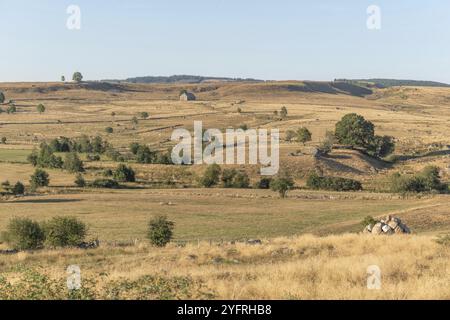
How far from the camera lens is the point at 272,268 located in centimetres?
1717

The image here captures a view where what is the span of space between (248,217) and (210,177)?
24.3 m

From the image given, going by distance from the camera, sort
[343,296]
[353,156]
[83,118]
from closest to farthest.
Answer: [343,296] → [353,156] → [83,118]

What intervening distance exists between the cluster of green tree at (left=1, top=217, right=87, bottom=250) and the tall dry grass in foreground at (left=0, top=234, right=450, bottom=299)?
5733mm

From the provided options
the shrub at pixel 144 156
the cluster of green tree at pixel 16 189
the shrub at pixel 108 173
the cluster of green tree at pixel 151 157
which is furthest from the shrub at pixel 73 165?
the cluster of green tree at pixel 16 189

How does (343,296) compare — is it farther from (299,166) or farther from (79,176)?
(299,166)

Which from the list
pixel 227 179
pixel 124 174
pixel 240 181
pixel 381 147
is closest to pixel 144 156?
pixel 124 174

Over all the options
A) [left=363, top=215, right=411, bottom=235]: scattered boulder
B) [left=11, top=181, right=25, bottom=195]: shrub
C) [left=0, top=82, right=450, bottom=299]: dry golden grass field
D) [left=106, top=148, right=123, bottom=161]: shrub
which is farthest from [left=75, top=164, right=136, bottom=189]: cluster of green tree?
[left=363, top=215, right=411, bottom=235]: scattered boulder

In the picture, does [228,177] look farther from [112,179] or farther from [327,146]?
[327,146]

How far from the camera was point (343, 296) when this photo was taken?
40.1 ft

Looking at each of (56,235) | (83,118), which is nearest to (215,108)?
(83,118)

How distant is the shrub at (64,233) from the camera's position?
3125cm

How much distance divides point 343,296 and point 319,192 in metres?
57.5

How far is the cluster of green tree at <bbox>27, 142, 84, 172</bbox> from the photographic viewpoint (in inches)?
3135
